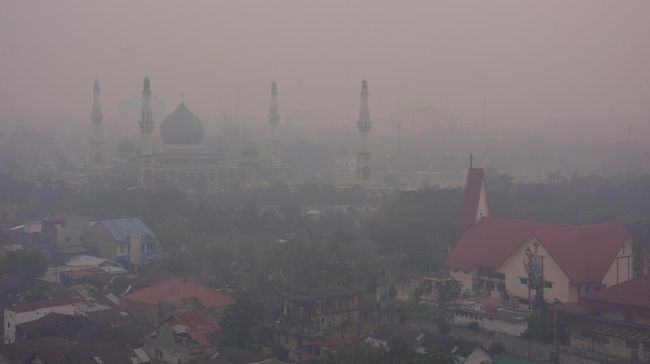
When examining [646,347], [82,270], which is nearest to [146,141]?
[82,270]

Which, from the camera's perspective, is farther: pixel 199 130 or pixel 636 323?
pixel 199 130

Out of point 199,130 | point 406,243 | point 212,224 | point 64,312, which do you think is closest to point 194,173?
point 199,130

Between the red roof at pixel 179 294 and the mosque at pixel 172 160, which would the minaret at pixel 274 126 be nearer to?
the mosque at pixel 172 160

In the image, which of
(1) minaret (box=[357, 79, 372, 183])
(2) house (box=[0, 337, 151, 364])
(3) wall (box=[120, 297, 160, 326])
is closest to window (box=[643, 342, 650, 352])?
(2) house (box=[0, 337, 151, 364])

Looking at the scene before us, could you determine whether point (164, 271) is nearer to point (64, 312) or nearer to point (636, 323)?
point (64, 312)

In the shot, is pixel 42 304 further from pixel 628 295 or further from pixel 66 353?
pixel 628 295

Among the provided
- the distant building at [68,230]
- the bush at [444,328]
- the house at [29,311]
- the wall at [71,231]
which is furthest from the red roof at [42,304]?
the wall at [71,231]

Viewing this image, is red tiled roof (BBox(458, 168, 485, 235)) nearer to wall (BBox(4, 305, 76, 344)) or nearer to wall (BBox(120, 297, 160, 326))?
wall (BBox(120, 297, 160, 326))
